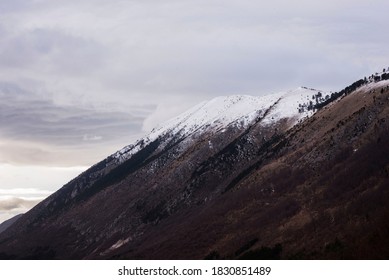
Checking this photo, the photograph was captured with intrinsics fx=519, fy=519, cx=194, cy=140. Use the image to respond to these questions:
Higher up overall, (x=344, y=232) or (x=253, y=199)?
(x=253, y=199)

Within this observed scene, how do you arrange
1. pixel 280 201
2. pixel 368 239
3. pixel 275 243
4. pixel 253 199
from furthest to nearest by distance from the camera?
pixel 253 199 < pixel 280 201 < pixel 275 243 < pixel 368 239

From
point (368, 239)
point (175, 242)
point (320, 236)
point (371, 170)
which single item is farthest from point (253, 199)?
point (368, 239)

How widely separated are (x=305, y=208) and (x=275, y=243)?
23.1 meters

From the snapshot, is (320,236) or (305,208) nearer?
(320,236)

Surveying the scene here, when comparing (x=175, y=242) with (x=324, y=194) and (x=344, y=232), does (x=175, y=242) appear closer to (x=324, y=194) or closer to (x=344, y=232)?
Answer: (x=324, y=194)

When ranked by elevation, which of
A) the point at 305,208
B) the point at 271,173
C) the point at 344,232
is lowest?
the point at 344,232

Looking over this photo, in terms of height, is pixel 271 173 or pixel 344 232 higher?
pixel 271 173

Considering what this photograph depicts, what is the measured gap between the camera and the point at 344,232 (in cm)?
11512
